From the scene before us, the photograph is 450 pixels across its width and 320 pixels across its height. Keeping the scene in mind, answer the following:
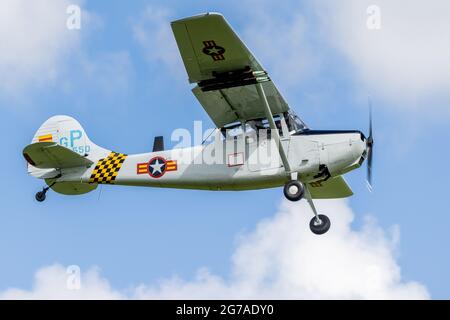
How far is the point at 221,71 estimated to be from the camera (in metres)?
15.8

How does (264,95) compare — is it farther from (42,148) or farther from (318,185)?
(42,148)

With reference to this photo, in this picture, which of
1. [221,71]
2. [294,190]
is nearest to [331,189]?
[294,190]

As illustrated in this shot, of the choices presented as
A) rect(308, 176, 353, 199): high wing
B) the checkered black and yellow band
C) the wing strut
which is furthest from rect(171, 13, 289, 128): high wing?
rect(308, 176, 353, 199): high wing

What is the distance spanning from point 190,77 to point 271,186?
2.46 m

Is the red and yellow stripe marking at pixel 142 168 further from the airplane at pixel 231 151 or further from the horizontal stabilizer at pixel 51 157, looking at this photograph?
the horizontal stabilizer at pixel 51 157

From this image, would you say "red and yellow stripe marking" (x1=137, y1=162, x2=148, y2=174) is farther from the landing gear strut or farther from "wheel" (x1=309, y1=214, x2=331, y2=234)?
"wheel" (x1=309, y1=214, x2=331, y2=234)

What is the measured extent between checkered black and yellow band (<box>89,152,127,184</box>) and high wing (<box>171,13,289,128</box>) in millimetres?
2081

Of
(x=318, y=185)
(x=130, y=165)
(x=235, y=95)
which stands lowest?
(x=318, y=185)

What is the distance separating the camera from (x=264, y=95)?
15.9 meters

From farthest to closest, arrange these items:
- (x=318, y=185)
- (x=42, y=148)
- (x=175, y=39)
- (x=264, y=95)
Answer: (x=318, y=185) < (x=42, y=148) < (x=264, y=95) < (x=175, y=39)

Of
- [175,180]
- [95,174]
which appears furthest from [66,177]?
[175,180]

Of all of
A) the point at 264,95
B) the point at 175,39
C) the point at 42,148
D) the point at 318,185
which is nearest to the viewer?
the point at 175,39

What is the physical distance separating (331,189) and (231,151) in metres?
3.00

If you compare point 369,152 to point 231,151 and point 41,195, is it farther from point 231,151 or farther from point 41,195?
point 41,195
